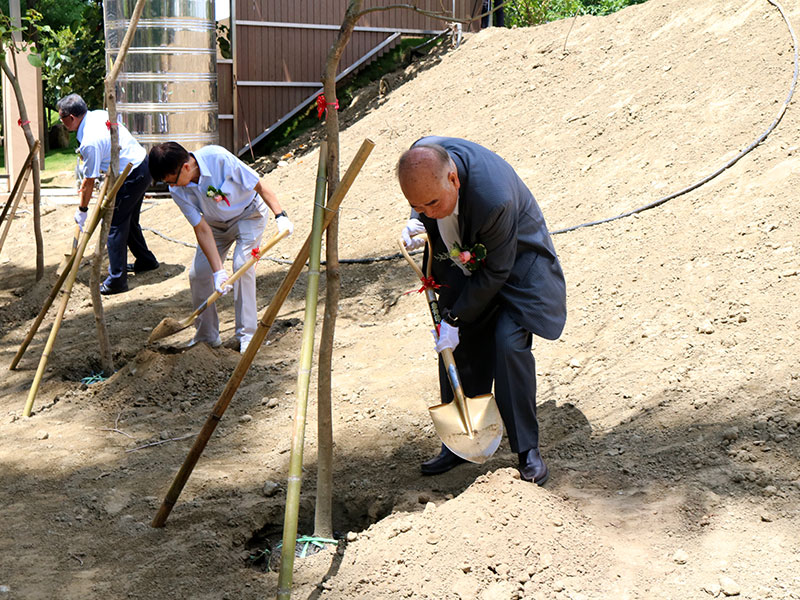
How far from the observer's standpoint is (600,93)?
316 inches

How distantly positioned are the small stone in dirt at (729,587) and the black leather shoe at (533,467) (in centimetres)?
Answer: 85

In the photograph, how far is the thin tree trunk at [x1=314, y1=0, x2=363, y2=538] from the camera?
10.0 ft

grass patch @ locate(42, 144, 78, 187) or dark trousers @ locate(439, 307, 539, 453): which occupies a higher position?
dark trousers @ locate(439, 307, 539, 453)

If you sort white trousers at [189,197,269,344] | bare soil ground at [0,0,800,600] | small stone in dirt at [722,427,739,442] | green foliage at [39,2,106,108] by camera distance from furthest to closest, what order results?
green foliage at [39,2,106,108] < white trousers at [189,197,269,344] < small stone in dirt at [722,427,739,442] < bare soil ground at [0,0,800,600]

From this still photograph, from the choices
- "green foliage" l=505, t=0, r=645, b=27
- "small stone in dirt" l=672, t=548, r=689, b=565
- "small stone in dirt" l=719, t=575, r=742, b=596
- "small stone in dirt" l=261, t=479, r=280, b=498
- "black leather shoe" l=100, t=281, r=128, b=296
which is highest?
"green foliage" l=505, t=0, r=645, b=27

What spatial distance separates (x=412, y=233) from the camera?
3.79 m

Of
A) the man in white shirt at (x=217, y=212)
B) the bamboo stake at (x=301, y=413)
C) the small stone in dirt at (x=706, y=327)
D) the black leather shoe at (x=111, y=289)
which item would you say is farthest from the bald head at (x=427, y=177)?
the black leather shoe at (x=111, y=289)

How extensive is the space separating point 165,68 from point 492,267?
816cm

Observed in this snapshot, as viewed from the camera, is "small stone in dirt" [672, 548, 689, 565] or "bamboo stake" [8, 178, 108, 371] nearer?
"small stone in dirt" [672, 548, 689, 565]

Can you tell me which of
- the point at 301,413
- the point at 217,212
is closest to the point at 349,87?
the point at 217,212

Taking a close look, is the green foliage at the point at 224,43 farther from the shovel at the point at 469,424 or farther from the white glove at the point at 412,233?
the shovel at the point at 469,424

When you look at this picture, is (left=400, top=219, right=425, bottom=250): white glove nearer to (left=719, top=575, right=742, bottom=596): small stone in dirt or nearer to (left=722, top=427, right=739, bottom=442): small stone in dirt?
(left=722, top=427, right=739, bottom=442): small stone in dirt

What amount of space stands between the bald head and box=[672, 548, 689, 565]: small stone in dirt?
1.41m


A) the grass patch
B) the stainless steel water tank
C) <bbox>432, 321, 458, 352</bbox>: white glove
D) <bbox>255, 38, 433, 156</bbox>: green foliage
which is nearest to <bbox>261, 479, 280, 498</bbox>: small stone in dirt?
<bbox>432, 321, 458, 352</bbox>: white glove
